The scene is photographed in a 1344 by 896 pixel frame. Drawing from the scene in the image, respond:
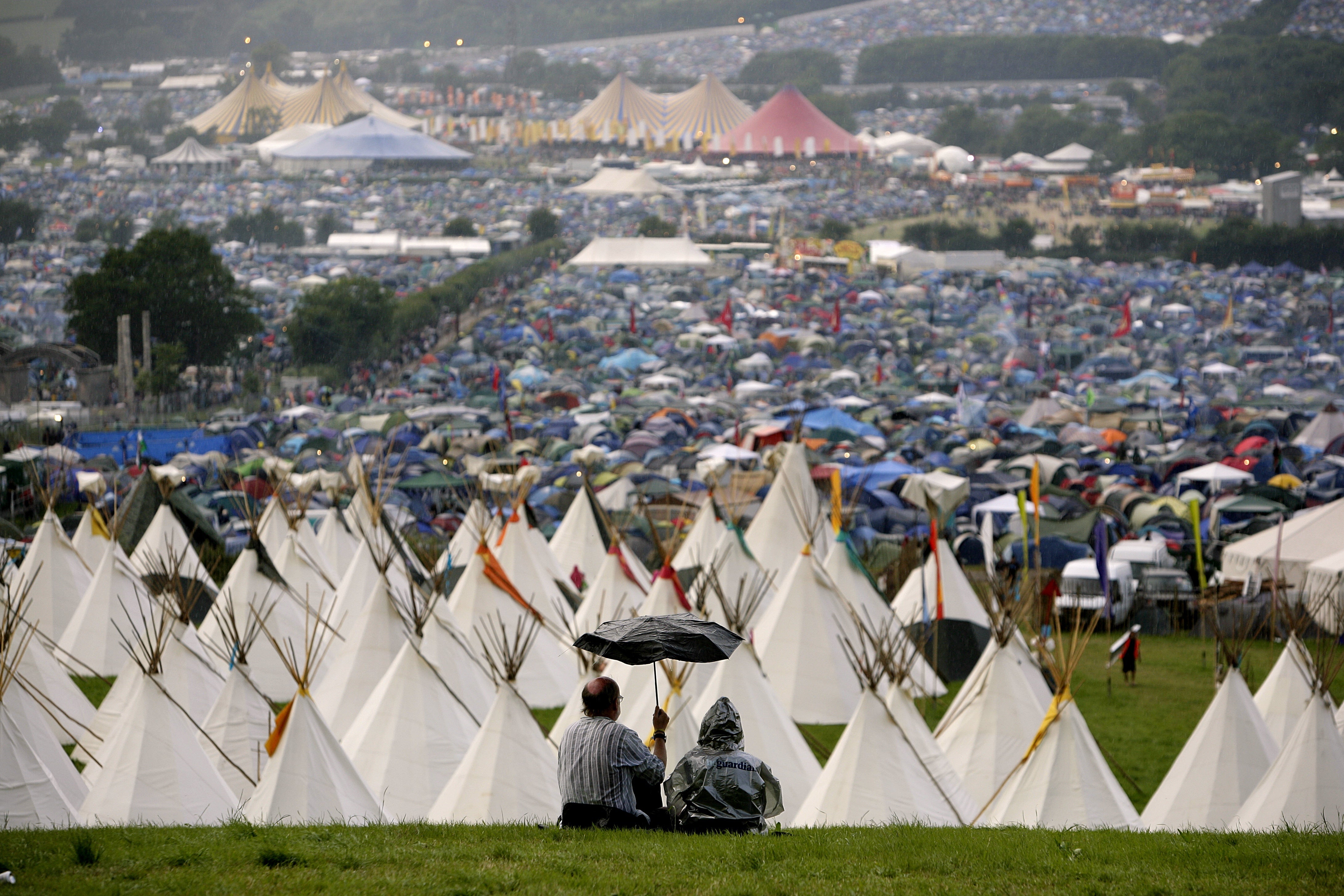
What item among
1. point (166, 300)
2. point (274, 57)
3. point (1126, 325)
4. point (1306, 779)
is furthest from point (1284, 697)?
point (274, 57)

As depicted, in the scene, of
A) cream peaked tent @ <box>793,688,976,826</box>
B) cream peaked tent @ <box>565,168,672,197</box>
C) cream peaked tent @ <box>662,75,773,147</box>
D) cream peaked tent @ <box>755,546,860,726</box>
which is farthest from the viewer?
cream peaked tent @ <box>662,75,773,147</box>

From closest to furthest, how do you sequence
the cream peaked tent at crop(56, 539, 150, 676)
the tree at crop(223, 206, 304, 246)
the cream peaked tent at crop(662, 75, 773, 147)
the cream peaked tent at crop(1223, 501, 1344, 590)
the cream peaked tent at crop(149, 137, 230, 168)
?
the cream peaked tent at crop(56, 539, 150, 676) < the cream peaked tent at crop(1223, 501, 1344, 590) < the tree at crop(223, 206, 304, 246) < the cream peaked tent at crop(149, 137, 230, 168) < the cream peaked tent at crop(662, 75, 773, 147)

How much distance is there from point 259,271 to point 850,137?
60.7 metres

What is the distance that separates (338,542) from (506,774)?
1000cm

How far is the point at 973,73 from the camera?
162625 mm

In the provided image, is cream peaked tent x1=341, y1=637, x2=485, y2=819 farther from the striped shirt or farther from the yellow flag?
the striped shirt

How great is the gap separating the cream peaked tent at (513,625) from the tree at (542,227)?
63.3 metres

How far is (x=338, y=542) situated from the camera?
20.9 metres

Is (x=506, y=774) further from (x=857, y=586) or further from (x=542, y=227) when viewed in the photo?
(x=542, y=227)

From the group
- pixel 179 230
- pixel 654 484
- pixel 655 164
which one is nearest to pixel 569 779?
pixel 654 484

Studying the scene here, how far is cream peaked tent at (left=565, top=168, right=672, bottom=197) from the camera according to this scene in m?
95.2

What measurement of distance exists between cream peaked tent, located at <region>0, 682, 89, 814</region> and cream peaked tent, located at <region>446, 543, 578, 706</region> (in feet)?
20.1

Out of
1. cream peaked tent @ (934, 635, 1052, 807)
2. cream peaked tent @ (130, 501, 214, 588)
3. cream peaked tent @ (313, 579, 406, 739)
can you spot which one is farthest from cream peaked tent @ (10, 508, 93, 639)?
cream peaked tent @ (934, 635, 1052, 807)

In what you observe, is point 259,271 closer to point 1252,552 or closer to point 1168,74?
point 1252,552
